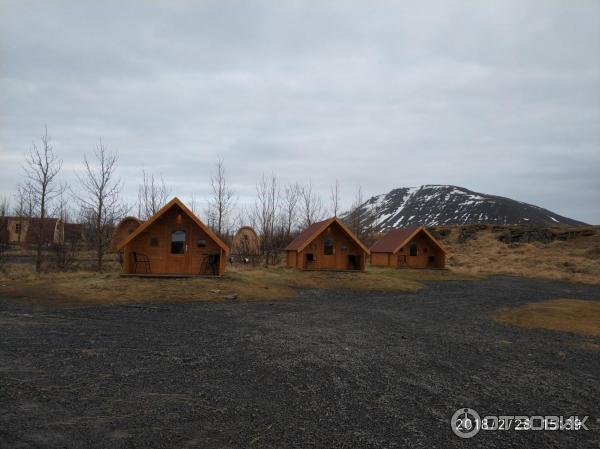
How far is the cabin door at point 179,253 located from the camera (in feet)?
75.8

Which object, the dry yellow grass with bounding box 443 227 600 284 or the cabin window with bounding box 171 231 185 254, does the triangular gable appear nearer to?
A: the cabin window with bounding box 171 231 185 254

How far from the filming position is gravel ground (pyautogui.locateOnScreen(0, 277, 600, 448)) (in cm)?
495

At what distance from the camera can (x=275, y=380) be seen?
7035mm

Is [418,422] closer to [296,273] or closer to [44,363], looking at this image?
[44,363]

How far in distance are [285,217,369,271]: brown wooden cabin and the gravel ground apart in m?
16.9

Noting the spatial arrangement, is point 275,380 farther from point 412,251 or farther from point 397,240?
point 412,251

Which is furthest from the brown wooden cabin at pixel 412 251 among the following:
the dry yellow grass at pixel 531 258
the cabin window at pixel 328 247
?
the cabin window at pixel 328 247

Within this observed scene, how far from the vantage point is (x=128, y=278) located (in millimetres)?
20656

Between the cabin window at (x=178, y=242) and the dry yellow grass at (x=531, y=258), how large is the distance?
103 ft

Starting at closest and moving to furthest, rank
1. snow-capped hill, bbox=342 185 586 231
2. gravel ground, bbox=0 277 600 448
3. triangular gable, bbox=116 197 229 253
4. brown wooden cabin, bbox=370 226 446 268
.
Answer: gravel ground, bbox=0 277 600 448, triangular gable, bbox=116 197 229 253, brown wooden cabin, bbox=370 226 446 268, snow-capped hill, bbox=342 185 586 231

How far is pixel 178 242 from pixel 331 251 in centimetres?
1267

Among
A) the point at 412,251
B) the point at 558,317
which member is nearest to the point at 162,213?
the point at 558,317

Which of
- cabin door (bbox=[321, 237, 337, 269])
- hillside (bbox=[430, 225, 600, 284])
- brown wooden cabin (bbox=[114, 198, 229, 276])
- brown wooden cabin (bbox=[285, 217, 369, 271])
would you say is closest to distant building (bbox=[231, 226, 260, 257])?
brown wooden cabin (bbox=[285, 217, 369, 271])

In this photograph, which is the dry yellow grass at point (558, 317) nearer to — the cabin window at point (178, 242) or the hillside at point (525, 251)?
the cabin window at point (178, 242)
